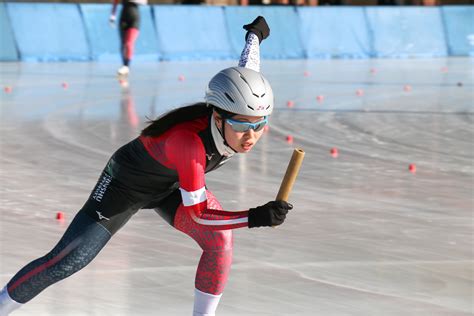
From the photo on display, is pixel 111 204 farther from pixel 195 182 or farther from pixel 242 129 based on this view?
pixel 242 129

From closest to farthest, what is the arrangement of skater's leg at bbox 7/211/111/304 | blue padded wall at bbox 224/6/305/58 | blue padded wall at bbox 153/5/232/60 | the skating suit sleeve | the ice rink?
1. the skating suit sleeve
2. skater's leg at bbox 7/211/111/304
3. the ice rink
4. blue padded wall at bbox 153/5/232/60
5. blue padded wall at bbox 224/6/305/58

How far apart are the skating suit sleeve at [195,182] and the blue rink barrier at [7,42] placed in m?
18.3

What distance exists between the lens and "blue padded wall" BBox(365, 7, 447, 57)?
2800 centimetres

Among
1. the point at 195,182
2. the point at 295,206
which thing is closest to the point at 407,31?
the point at 295,206

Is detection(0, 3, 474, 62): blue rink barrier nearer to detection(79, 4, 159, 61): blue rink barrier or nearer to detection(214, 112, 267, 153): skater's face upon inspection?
detection(79, 4, 159, 61): blue rink barrier

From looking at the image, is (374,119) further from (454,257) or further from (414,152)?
(454,257)

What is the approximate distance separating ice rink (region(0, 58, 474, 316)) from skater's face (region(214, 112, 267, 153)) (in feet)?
3.98

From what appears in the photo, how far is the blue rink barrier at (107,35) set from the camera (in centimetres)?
2370

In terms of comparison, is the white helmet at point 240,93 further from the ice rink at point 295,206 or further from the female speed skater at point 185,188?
the ice rink at point 295,206

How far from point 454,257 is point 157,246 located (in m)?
1.76

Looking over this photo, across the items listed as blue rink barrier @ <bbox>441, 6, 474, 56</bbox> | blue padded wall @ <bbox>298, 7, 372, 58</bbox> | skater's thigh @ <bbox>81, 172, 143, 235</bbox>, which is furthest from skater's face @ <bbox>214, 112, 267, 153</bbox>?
blue rink barrier @ <bbox>441, 6, 474, 56</bbox>

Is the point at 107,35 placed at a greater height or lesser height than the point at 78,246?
lesser

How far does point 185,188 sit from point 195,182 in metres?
0.05

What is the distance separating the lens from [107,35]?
24.0 metres
